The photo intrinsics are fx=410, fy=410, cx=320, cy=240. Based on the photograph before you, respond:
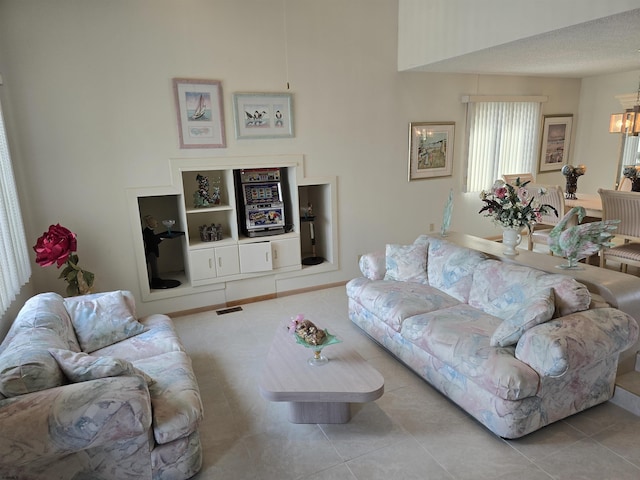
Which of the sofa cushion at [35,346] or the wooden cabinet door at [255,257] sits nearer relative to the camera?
the sofa cushion at [35,346]

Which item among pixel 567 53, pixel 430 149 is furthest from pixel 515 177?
pixel 567 53

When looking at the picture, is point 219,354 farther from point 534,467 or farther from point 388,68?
point 388,68

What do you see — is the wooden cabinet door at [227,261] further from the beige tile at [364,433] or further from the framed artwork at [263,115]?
the beige tile at [364,433]

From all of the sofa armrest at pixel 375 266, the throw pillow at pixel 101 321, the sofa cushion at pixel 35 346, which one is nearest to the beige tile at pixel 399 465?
the sofa cushion at pixel 35 346

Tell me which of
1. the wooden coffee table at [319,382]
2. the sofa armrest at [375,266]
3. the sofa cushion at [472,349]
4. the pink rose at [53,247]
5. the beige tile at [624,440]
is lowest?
the beige tile at [624,440]

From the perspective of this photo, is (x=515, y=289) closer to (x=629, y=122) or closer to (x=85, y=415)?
(x=85, y=415)

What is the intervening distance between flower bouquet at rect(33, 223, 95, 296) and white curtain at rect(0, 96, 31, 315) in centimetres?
13

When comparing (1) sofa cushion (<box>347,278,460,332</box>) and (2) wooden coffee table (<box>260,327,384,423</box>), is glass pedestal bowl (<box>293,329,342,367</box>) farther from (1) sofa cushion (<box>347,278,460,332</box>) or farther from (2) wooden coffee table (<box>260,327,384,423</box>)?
(1) sofa cushion (<box>347,278,460,332</box>)

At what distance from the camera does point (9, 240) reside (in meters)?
2.84

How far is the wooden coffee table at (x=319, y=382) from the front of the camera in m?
2.24

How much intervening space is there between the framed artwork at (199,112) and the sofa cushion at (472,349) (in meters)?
2.57

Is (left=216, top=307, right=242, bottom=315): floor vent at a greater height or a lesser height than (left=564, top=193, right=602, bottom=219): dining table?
lesser

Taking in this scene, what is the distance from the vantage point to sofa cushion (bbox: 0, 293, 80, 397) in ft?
5.86

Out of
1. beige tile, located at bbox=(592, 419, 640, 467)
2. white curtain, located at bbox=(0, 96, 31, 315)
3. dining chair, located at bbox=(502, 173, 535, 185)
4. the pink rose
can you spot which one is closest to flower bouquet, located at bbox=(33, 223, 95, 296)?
the pink rose
